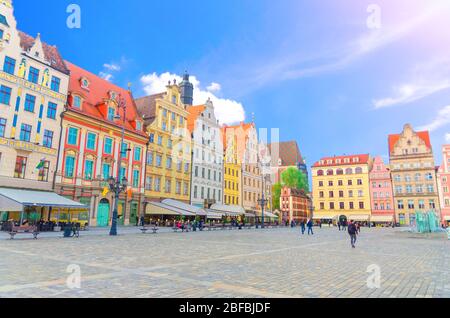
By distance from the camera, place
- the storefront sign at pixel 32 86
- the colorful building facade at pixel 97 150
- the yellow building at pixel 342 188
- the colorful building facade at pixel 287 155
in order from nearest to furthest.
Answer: the storefront sign at pixel 32 86 → the colorful building facade at pixel 97 150 → the yellow building at pixel 342 188 → the colorful building facade at pixel 287 155

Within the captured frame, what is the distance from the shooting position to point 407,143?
79.6 meters

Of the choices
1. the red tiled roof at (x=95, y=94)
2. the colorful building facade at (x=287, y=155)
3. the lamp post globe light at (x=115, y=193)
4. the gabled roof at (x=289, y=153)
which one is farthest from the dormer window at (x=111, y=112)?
the gabled roof at (x=289, y=153)

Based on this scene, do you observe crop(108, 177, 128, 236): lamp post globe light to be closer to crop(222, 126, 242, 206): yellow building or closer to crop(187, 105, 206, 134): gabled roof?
crop(187, 105, 206, 134): gabled roof

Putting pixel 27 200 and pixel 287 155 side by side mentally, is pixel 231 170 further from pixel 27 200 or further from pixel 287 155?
pixel 287 155

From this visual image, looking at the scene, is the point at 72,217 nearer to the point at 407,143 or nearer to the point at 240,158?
the point at 240,158

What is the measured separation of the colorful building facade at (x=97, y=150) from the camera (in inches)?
1324

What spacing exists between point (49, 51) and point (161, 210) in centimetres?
2134

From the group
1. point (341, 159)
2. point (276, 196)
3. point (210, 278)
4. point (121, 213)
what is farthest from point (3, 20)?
point (341, 159)

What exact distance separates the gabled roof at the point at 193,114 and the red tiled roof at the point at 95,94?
419 inches

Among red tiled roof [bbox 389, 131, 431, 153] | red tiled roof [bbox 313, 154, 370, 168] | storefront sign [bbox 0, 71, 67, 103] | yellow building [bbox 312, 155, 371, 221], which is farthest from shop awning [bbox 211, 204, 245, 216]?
red tiled roof [bbox 389, 131, 431, 153]

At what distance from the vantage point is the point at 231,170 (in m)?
62.4

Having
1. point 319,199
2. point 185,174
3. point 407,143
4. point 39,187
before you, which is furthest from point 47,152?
point 407,143

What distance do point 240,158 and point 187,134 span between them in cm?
1783

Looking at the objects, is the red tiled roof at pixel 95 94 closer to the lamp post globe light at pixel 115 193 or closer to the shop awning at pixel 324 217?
the lamp post globe light at pixel 115 193
